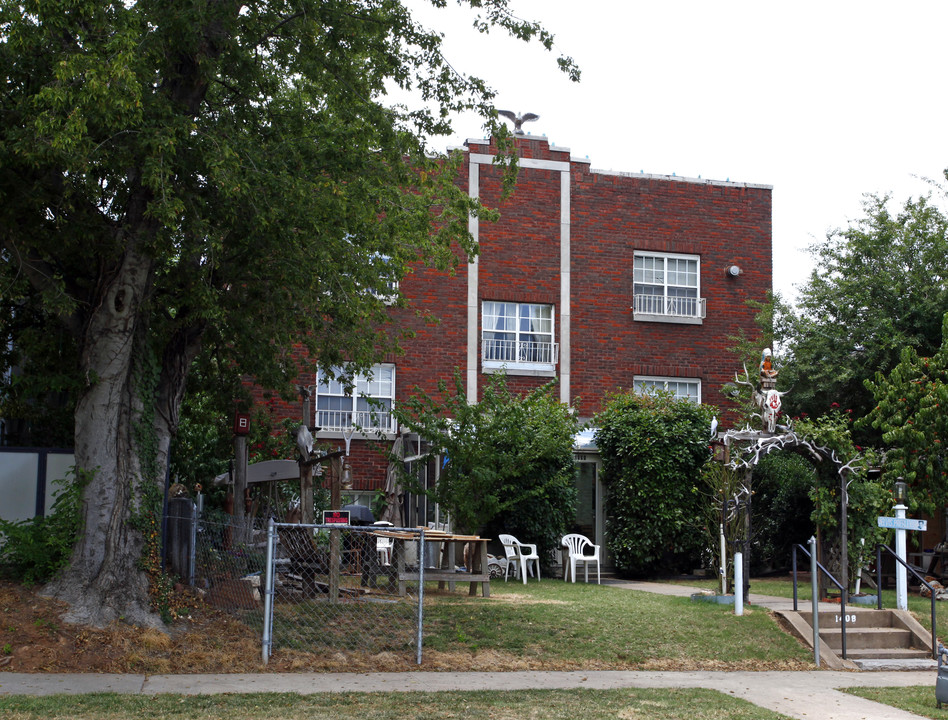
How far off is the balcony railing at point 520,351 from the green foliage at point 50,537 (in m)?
13.1

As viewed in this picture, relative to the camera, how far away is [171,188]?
10297 millimetres

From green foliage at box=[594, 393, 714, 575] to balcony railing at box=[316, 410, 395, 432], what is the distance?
16.1 feet

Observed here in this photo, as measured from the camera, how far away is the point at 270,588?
32.9 ft

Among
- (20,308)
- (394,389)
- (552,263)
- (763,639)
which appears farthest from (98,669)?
(552,263)

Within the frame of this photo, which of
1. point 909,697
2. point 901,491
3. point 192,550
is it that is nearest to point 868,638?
point 909,697

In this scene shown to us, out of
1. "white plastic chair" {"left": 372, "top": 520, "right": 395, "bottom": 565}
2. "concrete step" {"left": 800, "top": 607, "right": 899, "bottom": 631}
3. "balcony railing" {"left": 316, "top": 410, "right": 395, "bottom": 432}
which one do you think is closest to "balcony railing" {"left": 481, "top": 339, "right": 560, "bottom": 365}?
"balcony railing" {"left": 316, "top": 410, "right": 395, "bottom": 432}

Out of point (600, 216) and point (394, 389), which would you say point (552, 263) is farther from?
point (394, 389)

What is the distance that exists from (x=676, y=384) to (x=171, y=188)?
1643 cm

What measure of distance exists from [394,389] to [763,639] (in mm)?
12309

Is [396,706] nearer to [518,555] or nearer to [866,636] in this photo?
[866,636]

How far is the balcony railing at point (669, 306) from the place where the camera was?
2447 cm

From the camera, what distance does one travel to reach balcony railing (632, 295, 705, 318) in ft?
80.3

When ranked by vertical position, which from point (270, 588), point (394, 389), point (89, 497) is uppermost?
point (394, 389)

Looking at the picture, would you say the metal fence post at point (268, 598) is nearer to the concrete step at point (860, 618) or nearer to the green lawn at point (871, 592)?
the concrete step at point (860, 618)
